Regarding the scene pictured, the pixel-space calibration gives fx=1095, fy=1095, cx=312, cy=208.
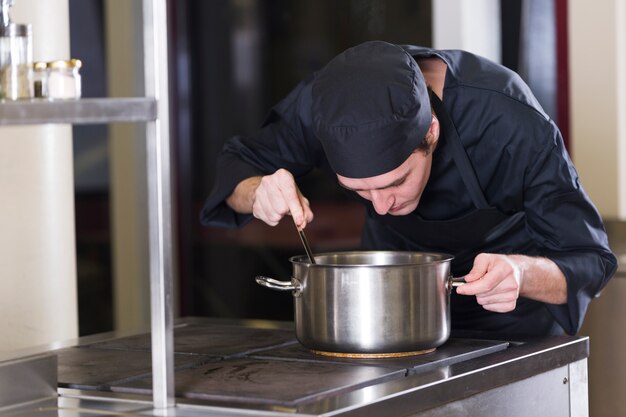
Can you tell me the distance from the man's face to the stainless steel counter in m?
0.31

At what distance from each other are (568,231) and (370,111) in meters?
Answer: 0.47

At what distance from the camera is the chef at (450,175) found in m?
1.97

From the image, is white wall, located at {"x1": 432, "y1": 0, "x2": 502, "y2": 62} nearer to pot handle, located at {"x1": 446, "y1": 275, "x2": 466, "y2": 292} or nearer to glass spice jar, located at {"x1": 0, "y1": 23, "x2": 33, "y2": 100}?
pot handle, located at {"x1": 446, "y1": 275, "x2": 466, "y2": 292}

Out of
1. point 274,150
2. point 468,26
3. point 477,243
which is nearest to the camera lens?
point 477,243

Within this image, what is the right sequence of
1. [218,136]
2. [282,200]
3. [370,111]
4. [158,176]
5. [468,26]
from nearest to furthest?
[158,176]
[370,111]
[282,200]
[468,26]
[218,136]

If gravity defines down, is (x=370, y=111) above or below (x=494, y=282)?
above

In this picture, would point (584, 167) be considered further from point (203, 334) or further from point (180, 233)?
point (180, 233)

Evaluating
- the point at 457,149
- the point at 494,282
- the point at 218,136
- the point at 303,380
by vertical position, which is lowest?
the point at 303,380

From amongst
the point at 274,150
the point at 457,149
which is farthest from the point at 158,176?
the point at 274,150

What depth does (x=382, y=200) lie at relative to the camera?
7.05 ft

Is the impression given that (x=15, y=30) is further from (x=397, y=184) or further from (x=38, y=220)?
(x=38, y=220)

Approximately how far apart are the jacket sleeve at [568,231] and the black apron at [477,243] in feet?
0.61

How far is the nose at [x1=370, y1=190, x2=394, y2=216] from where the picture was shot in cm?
214

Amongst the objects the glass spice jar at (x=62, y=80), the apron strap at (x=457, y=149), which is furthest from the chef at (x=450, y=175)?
the glass spice jar at (x=62, y=80)
